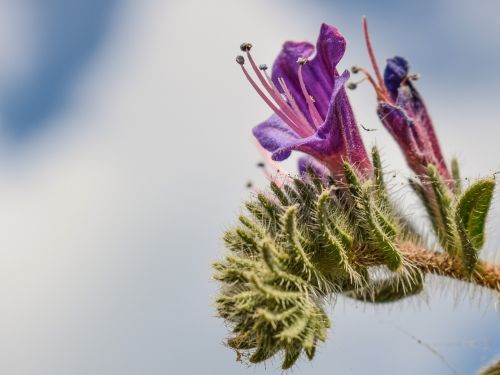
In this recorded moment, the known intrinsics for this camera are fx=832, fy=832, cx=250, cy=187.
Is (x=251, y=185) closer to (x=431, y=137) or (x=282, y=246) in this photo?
(x=282, y=246)

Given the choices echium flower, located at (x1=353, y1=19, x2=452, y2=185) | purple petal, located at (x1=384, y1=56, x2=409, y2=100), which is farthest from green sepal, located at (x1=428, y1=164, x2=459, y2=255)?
purple petal, located at (x1=384, y1=56, x2=409, y2=100)

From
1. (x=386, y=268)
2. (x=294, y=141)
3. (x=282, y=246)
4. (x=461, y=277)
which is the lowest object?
(x=461, y=277)

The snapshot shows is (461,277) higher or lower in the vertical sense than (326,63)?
lower

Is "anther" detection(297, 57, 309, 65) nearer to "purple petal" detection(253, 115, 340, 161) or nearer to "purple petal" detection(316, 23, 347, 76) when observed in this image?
"purple petal" detection(316, 23, 347, 76)

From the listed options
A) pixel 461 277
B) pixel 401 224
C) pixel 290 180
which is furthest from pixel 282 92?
pixel 461 277

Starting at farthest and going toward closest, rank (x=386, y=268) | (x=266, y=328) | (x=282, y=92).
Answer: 1. (x=282, y=92)
2. (x=386, y=268)
3. (x=266, y=328)

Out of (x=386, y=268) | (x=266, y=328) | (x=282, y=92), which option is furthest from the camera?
(x=282, y=92)

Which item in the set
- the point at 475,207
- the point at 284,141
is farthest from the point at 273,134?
the point at 475,207

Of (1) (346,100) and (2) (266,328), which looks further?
(1) (346,100)
